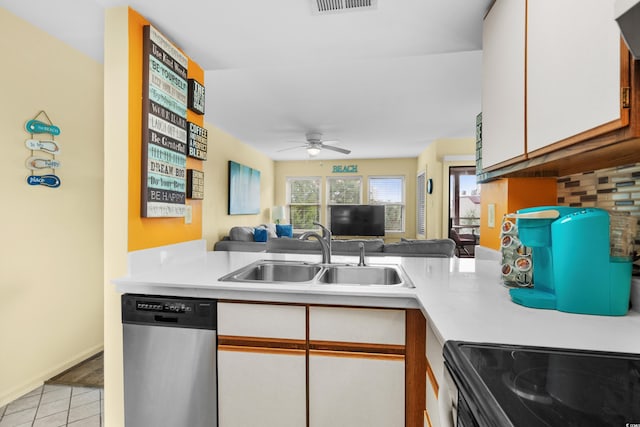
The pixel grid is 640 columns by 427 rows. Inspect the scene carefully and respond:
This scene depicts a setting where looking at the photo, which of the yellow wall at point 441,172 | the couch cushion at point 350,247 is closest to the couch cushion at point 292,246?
the couch cushion at point 350,247

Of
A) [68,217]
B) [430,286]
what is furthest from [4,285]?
[430,286]

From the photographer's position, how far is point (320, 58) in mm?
2182

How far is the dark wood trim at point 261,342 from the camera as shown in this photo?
136cm

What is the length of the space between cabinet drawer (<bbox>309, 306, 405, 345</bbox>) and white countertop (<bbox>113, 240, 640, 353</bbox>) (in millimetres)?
43

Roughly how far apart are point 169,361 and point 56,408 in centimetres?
122

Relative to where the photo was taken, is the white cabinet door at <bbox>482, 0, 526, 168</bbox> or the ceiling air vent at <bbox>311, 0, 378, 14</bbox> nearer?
the white cabinet door at <bbox>482, 0, 526, 168</bbox>

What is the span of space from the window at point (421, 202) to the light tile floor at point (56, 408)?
231 inches

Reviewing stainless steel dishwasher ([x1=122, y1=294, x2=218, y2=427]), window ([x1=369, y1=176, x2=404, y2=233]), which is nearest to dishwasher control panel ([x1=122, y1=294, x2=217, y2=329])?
stainless steel dishwasher ([x1=122, y1=294, x2=218, y2=427])

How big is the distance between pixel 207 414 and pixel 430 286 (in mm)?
1140

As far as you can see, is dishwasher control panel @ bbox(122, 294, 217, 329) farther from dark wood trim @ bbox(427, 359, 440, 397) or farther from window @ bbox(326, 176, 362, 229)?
window @ bbox(326, 176, 362, 229)

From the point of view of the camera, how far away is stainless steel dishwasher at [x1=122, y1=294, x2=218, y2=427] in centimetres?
142

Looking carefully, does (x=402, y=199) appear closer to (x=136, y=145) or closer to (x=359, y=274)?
(x=359, y=274)

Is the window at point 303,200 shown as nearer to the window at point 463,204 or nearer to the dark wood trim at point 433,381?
the window at point 463,204

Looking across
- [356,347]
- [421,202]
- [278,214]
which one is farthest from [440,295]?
[278,214]
